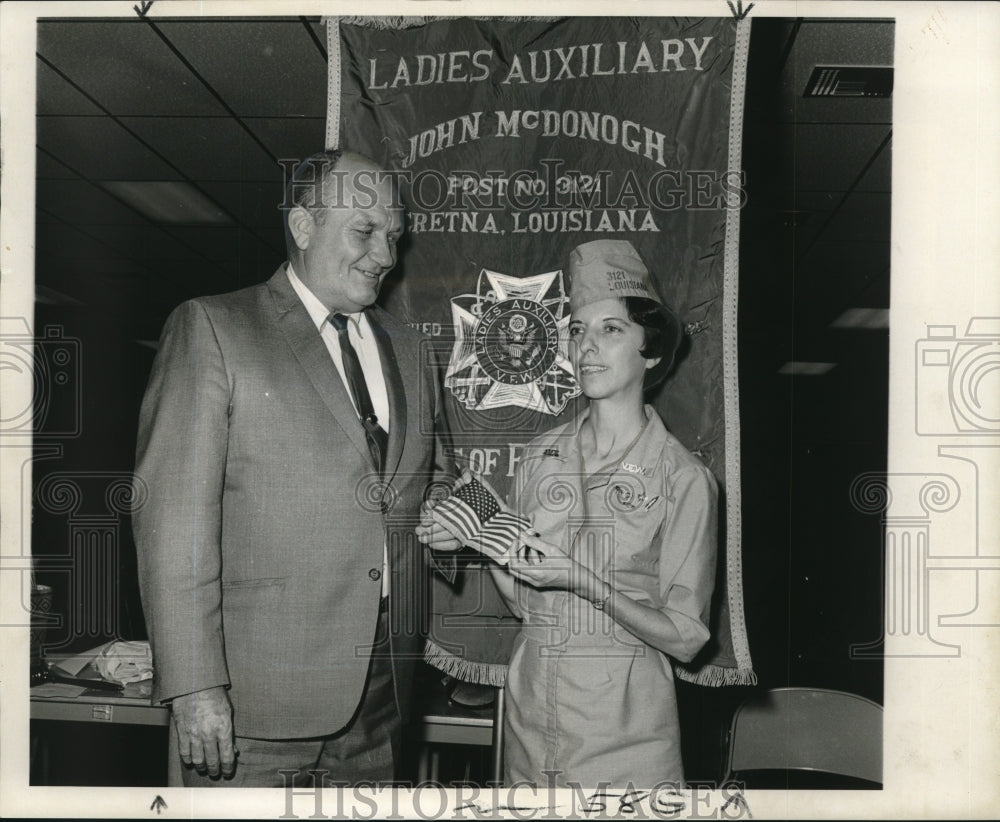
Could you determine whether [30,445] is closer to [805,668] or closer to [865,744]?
[805,668]

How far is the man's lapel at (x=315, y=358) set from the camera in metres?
2.31

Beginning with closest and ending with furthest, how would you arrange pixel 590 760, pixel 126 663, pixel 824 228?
pixel 590 760
pixel 126 663
pixel 824 228

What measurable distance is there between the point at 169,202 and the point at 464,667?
5.41ft

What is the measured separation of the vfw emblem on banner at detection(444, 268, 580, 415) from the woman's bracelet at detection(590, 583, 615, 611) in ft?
1.69

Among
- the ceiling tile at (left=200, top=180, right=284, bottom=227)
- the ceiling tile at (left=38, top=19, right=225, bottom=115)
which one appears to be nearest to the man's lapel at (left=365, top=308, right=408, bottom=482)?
the ceiling tile at (left=200, top=180, right=284, bottom=227)

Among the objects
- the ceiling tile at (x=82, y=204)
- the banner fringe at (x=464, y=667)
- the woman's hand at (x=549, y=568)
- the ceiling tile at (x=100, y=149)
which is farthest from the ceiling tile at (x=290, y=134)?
the banner fringe at (x=464, y=667)

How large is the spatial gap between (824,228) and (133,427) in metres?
2.28

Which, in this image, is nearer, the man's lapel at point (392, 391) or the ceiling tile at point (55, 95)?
the man's lapel at point (392, 391)

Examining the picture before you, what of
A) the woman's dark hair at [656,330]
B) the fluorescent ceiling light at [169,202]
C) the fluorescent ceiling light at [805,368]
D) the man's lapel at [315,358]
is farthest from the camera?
the fluorescent ceiling light at [805,368]

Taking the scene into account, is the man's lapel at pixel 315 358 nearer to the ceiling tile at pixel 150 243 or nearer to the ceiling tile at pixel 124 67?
the ceiling tile at pixel 150 243

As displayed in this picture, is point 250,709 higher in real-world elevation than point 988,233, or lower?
lower

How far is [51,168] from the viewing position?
2.62 metres

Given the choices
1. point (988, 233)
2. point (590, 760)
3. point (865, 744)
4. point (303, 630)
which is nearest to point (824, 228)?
point (988, 233)

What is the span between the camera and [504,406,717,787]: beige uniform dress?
92.4 inches
